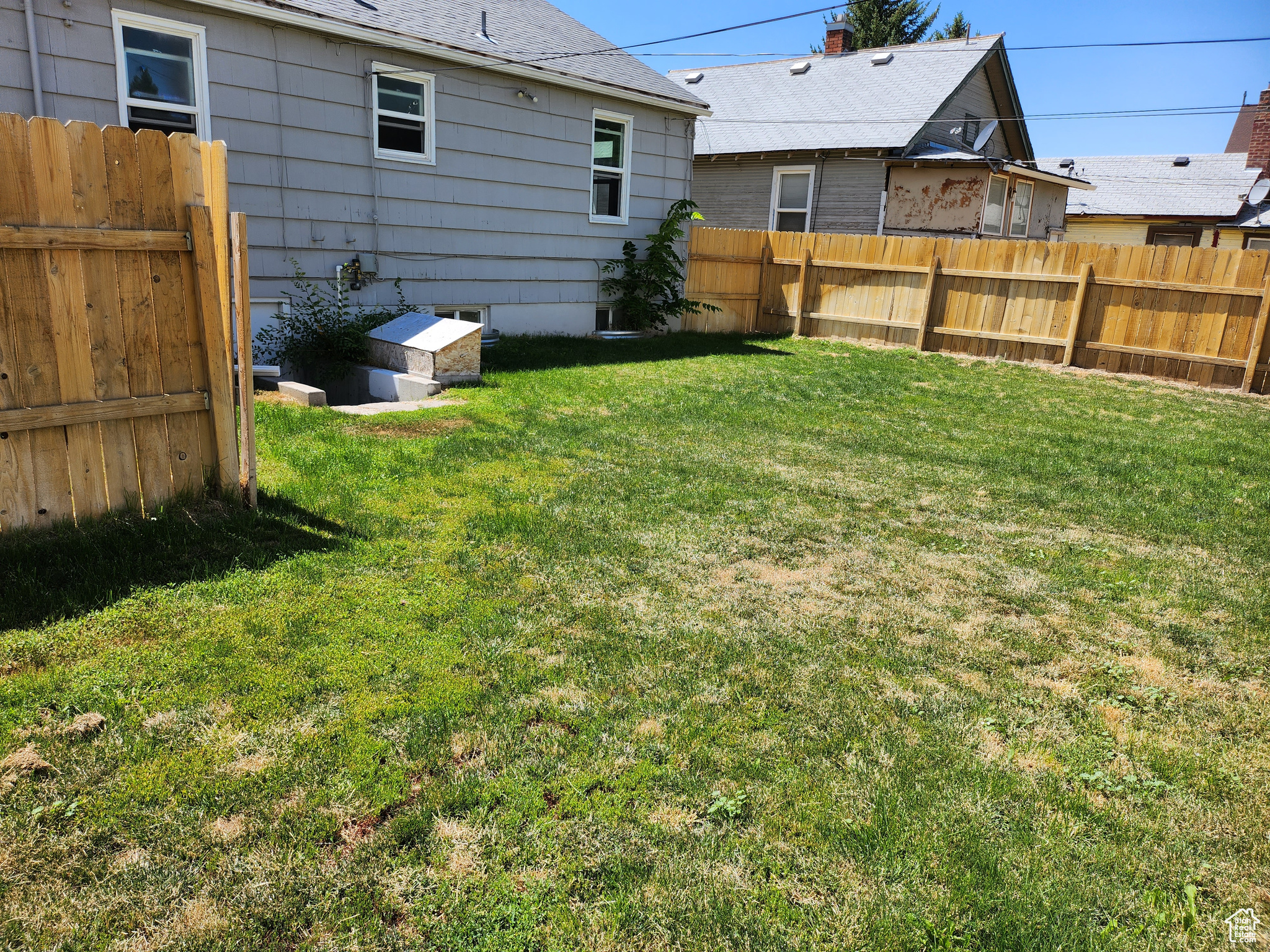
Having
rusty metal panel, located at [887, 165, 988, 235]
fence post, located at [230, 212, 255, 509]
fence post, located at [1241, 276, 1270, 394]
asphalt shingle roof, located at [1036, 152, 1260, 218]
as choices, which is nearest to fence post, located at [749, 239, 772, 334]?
rusty metal panel, located at [887, 165, 988, 235]

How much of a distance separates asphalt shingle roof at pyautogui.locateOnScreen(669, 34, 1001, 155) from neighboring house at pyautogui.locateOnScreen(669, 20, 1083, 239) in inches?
1.4

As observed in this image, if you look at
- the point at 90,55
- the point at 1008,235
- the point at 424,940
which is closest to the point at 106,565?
the point at 424,940

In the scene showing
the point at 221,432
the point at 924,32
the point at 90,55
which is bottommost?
the point at 221,432

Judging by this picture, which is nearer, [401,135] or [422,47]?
[422,47]

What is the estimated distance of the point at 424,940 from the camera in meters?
2.08

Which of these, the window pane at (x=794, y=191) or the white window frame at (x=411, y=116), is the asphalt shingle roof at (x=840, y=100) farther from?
the white window frame at (x=411, y=116)

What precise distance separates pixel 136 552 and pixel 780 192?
61.4 ft

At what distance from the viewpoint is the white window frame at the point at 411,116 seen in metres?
9.66

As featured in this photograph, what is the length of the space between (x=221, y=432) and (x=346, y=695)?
205 centimetres

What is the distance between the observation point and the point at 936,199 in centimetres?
1828

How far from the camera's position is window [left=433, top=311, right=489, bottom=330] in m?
11.2

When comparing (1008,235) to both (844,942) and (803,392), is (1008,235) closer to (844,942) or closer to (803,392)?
(803,392)

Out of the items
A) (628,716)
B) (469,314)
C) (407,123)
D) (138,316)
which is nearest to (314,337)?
(469,314)

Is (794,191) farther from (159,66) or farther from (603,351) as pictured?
(159,66)
